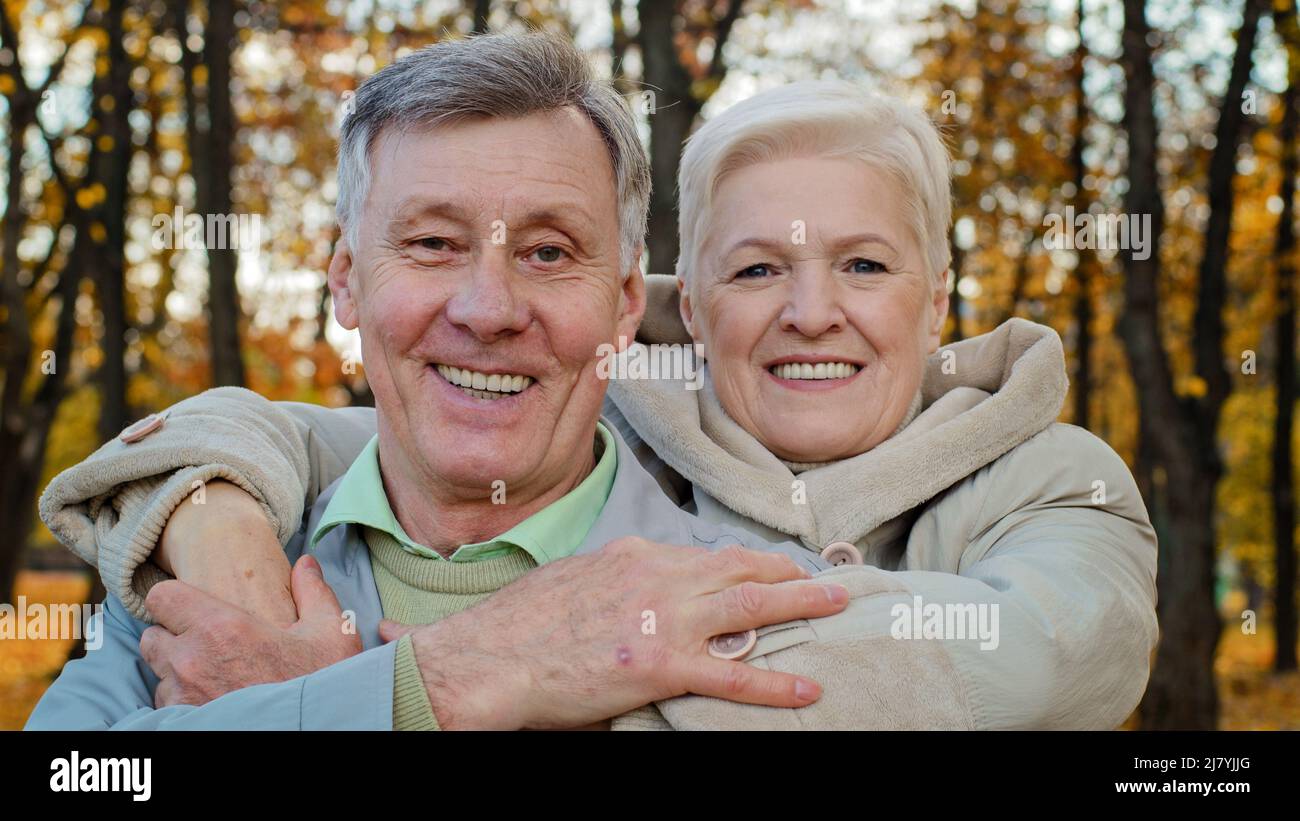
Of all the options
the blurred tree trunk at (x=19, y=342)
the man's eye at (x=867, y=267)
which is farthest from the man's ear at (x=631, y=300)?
the blurred tree trunk at (x=19, y=342)

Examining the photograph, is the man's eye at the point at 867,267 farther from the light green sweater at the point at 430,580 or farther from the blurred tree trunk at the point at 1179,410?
the blurred tree trunk at the point at 1179,410

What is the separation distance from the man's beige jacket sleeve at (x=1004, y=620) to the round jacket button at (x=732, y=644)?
0.08ft

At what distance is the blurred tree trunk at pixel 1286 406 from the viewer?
13.4 meters

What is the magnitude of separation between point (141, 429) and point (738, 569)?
1431mm

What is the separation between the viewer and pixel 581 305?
2818 mm

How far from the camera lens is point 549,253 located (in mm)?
2797

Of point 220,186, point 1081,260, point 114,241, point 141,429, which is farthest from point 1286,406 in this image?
point 141,429

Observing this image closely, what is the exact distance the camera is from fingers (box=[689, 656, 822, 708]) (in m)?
2.26

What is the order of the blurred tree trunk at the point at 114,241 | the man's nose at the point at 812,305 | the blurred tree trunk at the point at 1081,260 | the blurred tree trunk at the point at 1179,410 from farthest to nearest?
the blurred tree trunk at the point at 1081,260 → the blurred tree trunk at the point at 114,241 → the blurred tree trunk at the point at 1179,410 → the man's nose at the point at 812,305

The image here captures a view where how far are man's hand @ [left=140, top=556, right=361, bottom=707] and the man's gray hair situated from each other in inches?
32.8
